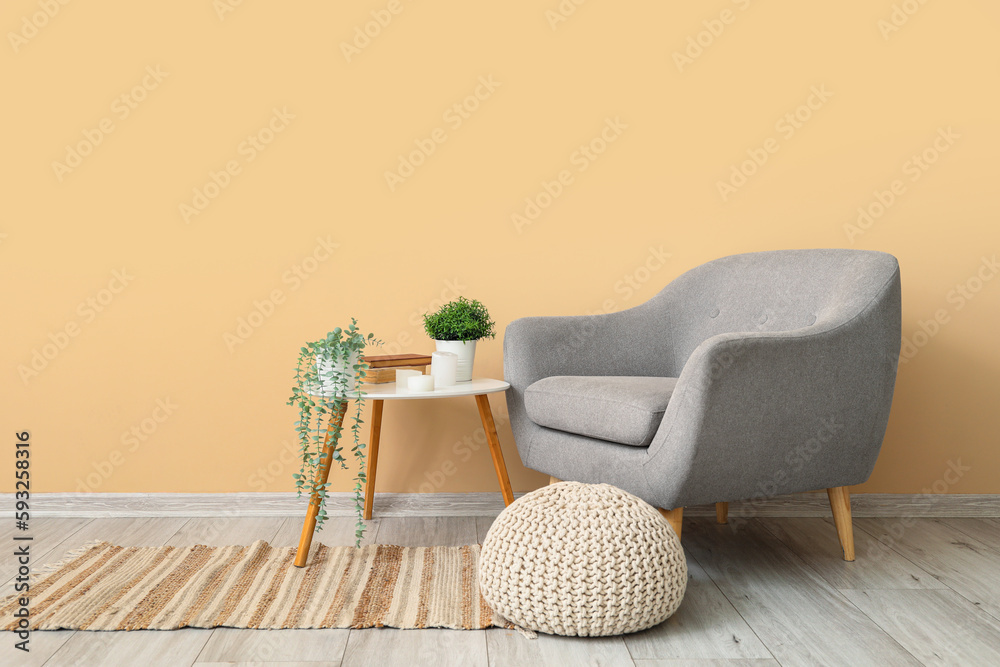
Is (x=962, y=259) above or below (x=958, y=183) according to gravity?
below

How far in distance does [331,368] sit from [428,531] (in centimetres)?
66

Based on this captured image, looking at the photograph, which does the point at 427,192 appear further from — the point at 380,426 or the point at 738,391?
the point at 738,391

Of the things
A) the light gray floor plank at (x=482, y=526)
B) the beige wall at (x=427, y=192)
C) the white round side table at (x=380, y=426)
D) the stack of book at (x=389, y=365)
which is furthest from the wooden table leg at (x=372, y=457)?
the light gray floor plank at (x=482, y=526)

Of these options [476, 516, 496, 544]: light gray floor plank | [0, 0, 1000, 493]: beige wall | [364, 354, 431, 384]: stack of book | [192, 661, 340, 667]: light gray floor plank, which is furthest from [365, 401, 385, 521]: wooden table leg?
[192, 661, 340, 667]: light gray floor plank

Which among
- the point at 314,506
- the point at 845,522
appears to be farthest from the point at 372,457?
the point at 845,522

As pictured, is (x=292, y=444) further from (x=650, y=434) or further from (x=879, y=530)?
(x=879, y=530)

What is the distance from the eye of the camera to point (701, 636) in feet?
5.06

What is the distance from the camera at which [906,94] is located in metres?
2.59

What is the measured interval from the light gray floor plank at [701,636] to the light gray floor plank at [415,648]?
30 cm

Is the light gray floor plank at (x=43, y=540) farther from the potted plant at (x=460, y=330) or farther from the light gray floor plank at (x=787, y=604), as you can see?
the light gray floor plank at (x=787, y=604)

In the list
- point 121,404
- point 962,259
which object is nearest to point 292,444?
point 121,404

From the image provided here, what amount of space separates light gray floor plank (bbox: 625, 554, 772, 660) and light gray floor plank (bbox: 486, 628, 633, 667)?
4 centimetres

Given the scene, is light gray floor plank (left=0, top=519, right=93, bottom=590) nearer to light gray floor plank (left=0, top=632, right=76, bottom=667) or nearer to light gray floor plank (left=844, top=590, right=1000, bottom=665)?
light gray floor plank (left=0, top=632, right=76, bottom=667)

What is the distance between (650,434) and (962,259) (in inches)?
59.3
